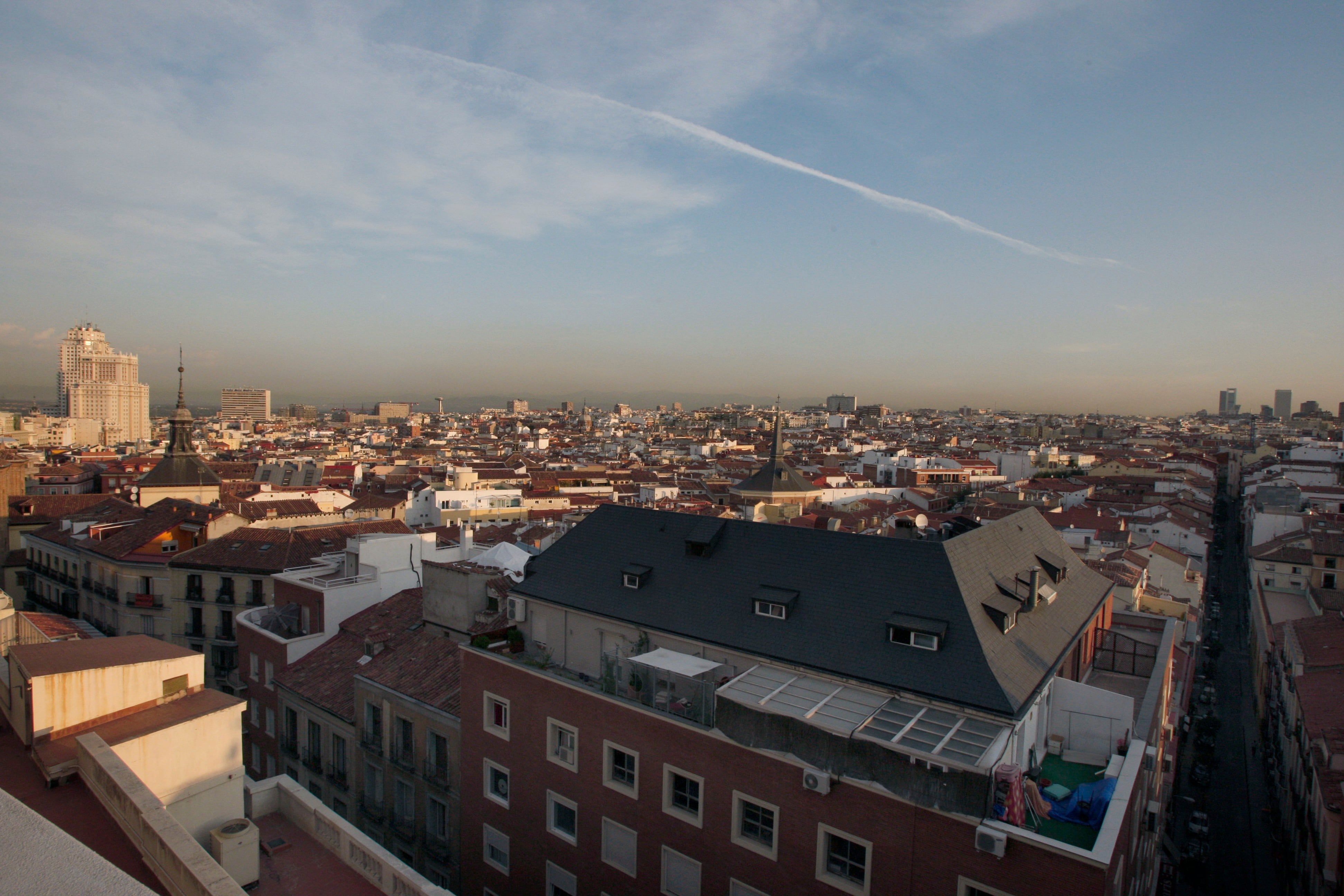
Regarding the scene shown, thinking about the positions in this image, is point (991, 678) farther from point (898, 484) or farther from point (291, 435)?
point (291, 435)

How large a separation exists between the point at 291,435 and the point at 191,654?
673 feet

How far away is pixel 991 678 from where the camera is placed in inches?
499

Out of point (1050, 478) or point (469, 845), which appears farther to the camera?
point (1050, 478)

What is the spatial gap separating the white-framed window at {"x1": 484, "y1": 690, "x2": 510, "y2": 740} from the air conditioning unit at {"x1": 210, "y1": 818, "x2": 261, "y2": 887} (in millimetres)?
5919

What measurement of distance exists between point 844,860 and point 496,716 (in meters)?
8.66

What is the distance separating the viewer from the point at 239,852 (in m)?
11.7

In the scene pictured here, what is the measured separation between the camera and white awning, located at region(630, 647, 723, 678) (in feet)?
48.6

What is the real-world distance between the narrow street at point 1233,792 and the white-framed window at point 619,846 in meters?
24.6

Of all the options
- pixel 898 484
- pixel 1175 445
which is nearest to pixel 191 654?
pixel 898 484

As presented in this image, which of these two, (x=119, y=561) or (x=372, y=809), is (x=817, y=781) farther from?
(x=119, y=561)

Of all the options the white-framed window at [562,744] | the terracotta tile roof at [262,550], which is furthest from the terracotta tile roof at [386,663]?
the terracotta tile roof at [262,550]

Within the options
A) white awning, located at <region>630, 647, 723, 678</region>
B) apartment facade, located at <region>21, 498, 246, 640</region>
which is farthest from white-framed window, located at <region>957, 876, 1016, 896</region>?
apartment facade, located at <region>21, 498, 246, 640</region>

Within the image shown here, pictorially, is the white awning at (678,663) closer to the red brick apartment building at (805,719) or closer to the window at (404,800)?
the red brick apartment building at (805,719)

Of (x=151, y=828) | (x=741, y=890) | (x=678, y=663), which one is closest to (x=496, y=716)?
(x=678, y=663)
